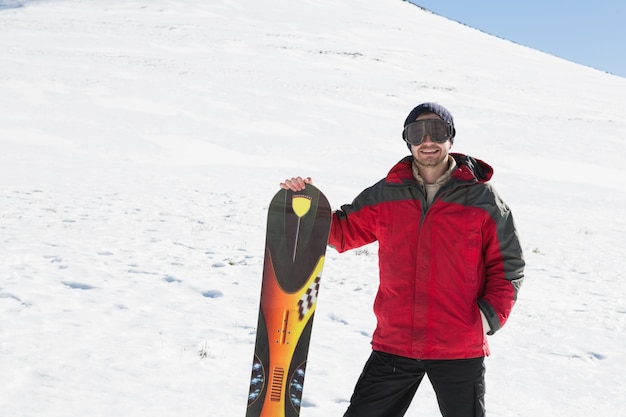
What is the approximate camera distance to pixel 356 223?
3316 mm

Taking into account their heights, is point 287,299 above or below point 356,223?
below

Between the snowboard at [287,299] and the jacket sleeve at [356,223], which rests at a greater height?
the jacket sleeve at [356,223]

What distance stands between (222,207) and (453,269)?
950 cm

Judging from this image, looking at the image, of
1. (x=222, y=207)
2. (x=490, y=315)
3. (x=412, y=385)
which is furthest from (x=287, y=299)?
Result: (x=222, y=207)

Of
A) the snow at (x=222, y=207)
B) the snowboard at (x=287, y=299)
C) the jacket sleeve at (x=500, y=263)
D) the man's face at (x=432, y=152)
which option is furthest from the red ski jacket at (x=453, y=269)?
the snow at (x=222, y=207)

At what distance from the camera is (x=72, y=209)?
10.2m

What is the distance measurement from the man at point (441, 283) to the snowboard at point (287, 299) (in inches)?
21.4

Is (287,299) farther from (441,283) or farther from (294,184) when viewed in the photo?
(441,283)

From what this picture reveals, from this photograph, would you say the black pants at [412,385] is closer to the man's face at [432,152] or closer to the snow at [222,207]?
the man's face at [432,152]

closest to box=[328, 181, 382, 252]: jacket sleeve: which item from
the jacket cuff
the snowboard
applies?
the snowboard

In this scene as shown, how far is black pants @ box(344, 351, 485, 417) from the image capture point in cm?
276

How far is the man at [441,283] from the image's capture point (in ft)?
9.08

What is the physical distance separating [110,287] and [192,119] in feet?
57.0

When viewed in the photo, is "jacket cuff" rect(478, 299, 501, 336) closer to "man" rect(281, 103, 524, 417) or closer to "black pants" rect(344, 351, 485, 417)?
"man" rect(281, 103, 524, 417)
